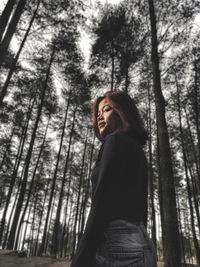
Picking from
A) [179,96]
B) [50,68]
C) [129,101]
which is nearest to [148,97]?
[179,96]

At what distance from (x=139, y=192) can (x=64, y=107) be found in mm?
15820

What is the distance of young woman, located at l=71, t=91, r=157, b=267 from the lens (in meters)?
0.72

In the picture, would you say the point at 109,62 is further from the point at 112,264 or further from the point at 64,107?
the point at 112,264

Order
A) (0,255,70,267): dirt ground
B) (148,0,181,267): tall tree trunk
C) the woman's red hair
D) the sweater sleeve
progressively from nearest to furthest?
1. the sweater sleeve
2. the woman's red hair
3. (148,0,181,267): tall tree trunk
4. (0,255,70,267): dirt ground

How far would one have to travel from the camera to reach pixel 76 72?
38.3 feet

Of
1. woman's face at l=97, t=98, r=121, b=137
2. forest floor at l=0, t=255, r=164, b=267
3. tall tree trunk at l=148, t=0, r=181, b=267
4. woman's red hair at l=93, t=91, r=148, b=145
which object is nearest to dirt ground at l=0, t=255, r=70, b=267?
forest floor at l=0, t=255, r=164, b=267

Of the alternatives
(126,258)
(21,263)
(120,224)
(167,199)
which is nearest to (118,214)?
(120,224)

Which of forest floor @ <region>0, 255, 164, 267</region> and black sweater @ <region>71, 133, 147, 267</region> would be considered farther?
forest floor @ <region>0, 255, 164, 267</region>

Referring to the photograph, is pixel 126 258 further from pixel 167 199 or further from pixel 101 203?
pixel 167 199

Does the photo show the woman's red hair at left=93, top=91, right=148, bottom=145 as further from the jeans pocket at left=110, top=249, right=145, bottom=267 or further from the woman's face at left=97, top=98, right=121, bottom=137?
the jeans pocket at left=110, top=249, right=145, bottom=267

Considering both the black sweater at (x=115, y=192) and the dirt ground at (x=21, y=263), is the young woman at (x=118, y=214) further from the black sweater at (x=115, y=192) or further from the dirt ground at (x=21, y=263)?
the dirt ground at (x=21, y=263)

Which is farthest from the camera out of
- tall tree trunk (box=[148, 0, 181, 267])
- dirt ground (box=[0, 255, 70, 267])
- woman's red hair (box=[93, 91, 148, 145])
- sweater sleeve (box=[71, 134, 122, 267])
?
dirt ground (box=[0, 255, 70, 267])

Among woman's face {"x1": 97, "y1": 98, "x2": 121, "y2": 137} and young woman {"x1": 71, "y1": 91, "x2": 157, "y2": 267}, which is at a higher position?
woman's face {"x1": 97, "y1": 98, "x2": 121, "y2": 137}

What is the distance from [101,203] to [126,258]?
26 cm
